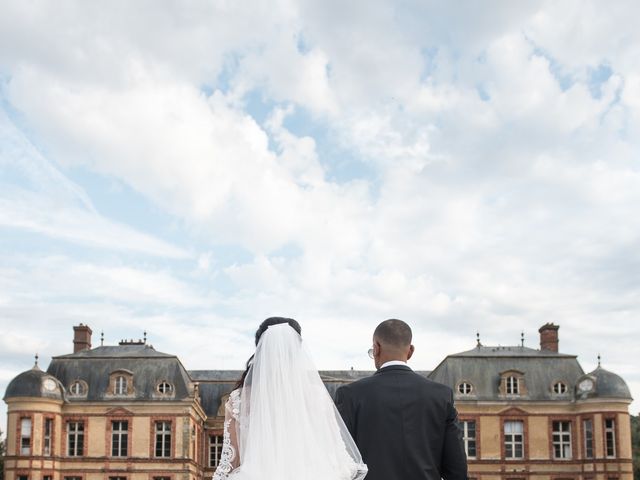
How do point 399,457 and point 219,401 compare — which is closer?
point 399,457

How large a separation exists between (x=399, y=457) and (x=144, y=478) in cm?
4205

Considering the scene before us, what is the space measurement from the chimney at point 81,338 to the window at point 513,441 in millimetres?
24169

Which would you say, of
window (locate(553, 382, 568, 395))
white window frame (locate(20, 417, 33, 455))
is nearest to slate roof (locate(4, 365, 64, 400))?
white window frame (locate(20, 417, 33, 455))

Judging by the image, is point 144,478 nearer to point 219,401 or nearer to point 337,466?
point 219,401

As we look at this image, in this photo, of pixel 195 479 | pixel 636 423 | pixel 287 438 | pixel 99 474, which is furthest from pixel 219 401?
pixel 287 438

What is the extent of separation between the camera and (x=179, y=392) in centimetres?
4769

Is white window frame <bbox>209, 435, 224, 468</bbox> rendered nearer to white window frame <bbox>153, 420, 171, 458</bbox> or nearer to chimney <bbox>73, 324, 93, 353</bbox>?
white window frame <bbox>153, 420, 171, 458</bbox>

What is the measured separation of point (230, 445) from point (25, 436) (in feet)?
134

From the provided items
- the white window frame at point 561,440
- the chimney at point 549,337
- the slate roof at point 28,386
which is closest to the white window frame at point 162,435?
the slate roof at point 28,386

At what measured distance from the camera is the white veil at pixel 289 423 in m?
7.52

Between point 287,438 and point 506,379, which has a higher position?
point 506,379

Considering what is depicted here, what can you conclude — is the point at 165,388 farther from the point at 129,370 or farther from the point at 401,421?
the point at 401,421

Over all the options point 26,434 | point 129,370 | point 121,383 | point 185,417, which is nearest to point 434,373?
point 185,417

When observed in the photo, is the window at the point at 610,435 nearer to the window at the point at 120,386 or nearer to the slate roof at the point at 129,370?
the slate roof at the point at 129,370
